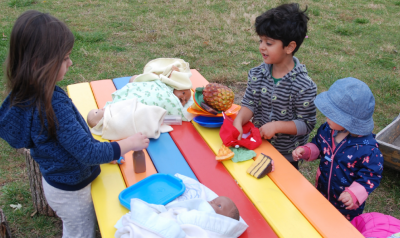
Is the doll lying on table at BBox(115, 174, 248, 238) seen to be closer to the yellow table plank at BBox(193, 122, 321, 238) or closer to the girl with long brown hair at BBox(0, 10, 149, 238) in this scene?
the yellow table plank at BBox(193, 122, 321, 238)

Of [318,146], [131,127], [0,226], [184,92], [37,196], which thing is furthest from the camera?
[184,92]

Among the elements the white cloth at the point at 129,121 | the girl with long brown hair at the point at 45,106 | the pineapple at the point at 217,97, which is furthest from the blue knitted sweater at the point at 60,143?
the pineapple at the point at 217,97

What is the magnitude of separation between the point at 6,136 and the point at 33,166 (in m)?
1.00

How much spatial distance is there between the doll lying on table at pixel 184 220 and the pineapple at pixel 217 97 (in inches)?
40.3

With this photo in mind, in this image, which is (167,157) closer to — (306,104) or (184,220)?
(184,220)

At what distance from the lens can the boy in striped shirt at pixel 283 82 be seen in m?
2.21

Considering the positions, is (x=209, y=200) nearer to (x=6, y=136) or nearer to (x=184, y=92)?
(x=6, y=136)

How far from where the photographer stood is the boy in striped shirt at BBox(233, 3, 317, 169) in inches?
86.8

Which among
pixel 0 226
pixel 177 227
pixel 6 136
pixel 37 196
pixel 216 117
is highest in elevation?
pixel 6 136

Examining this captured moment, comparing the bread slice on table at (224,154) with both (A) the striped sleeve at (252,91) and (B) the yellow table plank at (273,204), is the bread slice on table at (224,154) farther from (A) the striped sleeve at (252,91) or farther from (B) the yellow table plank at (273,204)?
(A) the striped sleeve at (252,91)

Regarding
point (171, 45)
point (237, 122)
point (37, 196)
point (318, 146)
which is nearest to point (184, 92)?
point (237, 122)

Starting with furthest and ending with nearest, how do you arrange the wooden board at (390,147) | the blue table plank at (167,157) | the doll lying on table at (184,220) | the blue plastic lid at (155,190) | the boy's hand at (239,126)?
the wooden board at (390,147)
the boy's hand at (239,126)
the blue table plank at (167,157)
the blue plastic lid at (155,190)
the doll lying on table at (184,220)

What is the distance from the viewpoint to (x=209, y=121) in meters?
2.63

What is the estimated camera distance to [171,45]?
19.2 feet
